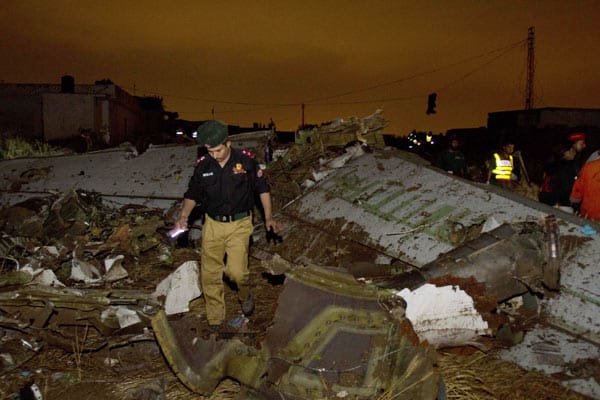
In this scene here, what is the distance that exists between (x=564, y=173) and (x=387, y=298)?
158 inches

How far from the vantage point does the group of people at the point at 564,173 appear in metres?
4.36

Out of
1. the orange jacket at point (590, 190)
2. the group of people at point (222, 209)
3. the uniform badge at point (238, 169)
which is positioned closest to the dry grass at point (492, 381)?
the group of people at point (222, 209)

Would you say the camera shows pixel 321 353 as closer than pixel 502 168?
Yes

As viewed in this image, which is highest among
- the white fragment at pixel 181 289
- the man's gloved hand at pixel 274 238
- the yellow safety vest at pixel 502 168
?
the yellow safety vest at pixel 502 168

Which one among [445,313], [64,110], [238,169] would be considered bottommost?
[445,313]

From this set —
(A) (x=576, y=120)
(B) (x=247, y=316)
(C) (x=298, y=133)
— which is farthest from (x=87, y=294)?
(A) (x=576, y=120)

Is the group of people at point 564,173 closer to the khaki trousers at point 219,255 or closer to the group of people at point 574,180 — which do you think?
the group of people at point 574,180

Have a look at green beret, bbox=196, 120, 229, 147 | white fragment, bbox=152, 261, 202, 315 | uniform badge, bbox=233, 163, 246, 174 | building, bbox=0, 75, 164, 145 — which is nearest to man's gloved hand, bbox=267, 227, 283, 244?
white fragment, bbox=152, 261, 202, 315

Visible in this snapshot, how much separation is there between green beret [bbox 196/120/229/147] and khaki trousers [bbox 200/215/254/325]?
0.62 m

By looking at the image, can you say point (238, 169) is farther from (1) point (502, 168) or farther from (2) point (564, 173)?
(1) point (502, 168)

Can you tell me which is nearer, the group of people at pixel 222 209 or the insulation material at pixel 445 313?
the insulation material at pixel 445 313

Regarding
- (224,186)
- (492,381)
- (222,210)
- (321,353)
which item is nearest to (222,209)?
(222,210)

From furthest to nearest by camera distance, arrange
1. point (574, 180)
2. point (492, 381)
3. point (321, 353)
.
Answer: point (574, 180) < point (492, 381) < point (321, 353)

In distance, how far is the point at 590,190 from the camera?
14.3 feet
